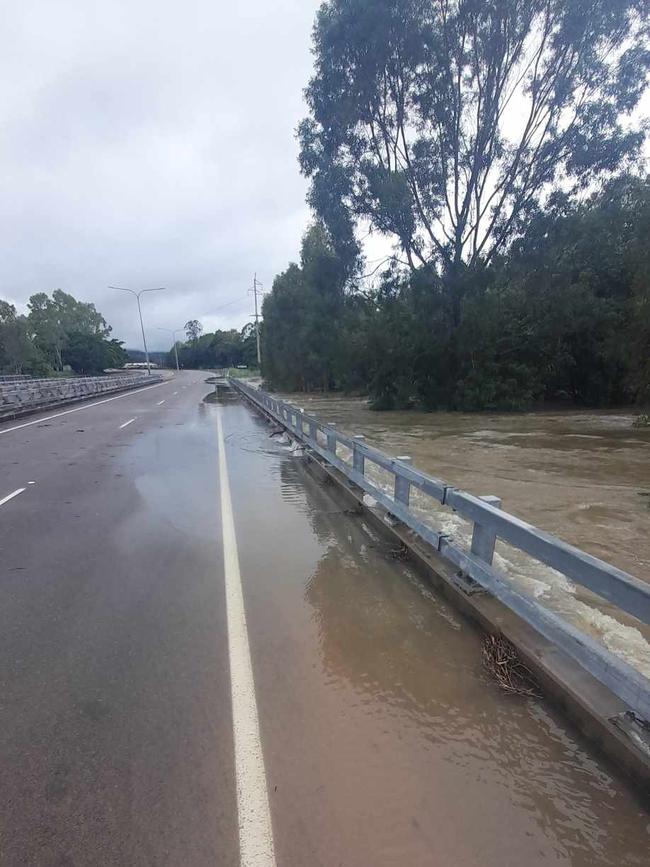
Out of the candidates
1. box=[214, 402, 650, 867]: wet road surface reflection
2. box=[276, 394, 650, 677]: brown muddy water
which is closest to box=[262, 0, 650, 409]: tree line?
box=[276, 394, 650, 677]: brown muddy water

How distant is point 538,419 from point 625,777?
1967 centimetres

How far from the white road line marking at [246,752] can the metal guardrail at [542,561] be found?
191 centimetres

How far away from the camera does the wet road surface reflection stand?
6.59 ft

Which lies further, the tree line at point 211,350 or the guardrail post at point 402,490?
the tree line at point 211,350

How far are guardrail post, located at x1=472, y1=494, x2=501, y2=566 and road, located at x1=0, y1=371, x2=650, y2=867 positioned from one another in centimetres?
57

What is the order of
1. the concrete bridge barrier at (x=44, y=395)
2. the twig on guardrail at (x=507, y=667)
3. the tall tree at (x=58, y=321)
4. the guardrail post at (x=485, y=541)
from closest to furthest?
the twig on guardrail at (x=507, y=667)
the guardrail post at (x=485, y=541)
the concrete bridge barrier at (x=44, y=395)
the tall tree at (x=58, y=321)

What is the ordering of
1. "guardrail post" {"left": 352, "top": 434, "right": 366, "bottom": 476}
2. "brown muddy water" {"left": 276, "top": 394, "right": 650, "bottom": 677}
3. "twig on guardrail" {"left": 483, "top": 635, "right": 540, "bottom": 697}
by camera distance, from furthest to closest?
"guardrail post" {"left": 352, "top": 434, "right": 366, "bottom": 476} → "brown muddy water" {"left": 276, "top": 394, "right": 650, "bottom": 677} → "twig on guardrail" {"left": 483, "top": 635, "right": 540, "bottom": 697}

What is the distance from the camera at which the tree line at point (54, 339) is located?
7362 centimetres

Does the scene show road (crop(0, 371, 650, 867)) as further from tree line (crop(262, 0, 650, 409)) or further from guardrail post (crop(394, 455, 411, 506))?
tree line (crop(262, 0, 650, 409))

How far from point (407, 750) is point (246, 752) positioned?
0.87 meters

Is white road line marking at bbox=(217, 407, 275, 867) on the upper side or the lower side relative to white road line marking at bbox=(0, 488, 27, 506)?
upper

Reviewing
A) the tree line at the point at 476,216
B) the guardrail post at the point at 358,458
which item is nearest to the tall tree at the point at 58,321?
the tree line at the point at 476,216

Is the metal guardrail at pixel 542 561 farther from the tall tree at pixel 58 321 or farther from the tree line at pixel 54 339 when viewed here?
the tall tree at pixel 58 321

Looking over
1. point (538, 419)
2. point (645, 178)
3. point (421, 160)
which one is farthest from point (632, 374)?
point (421, 160)
